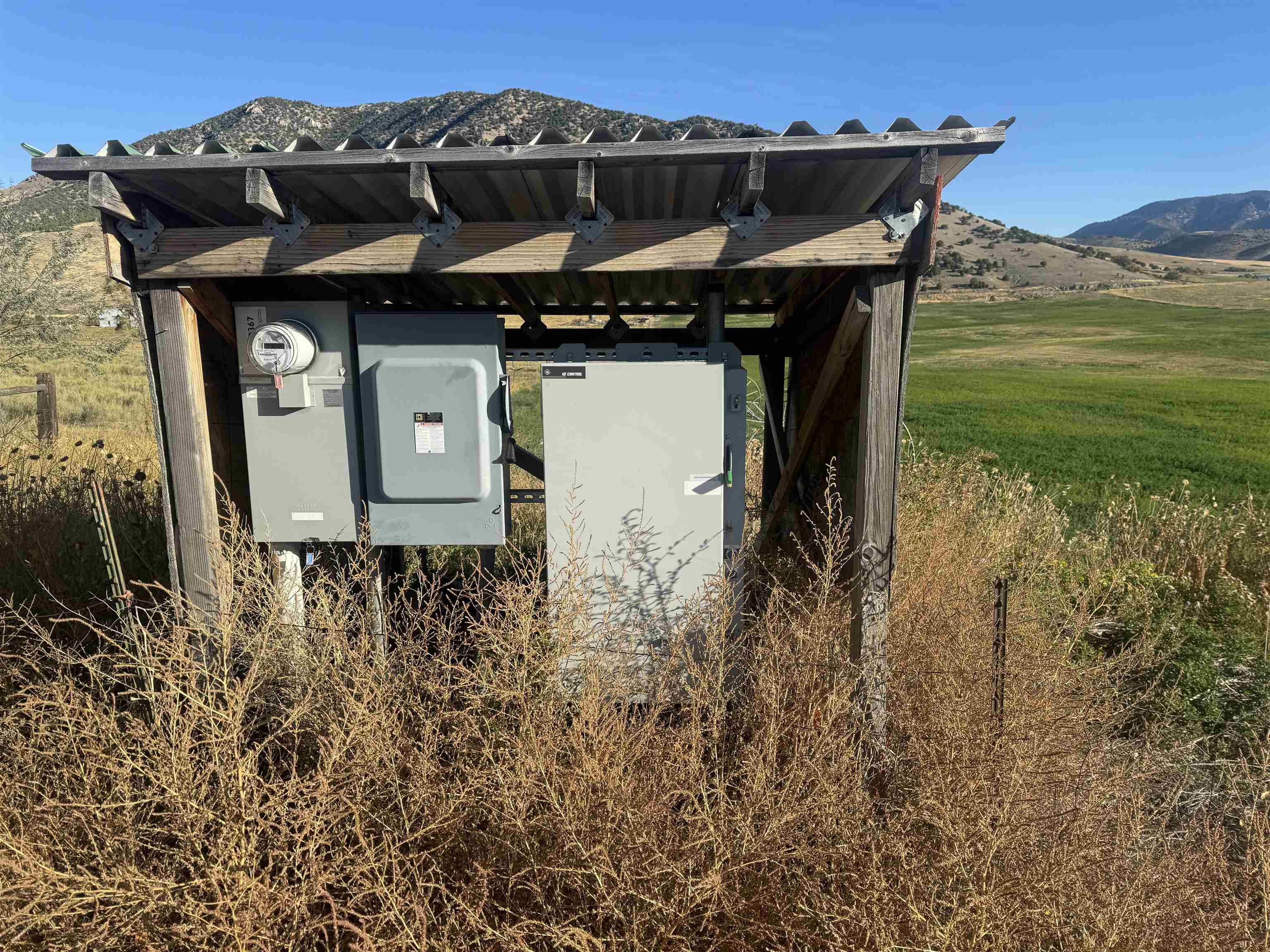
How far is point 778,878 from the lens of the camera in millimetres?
2027

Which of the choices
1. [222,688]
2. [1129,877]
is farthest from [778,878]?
[222,688]

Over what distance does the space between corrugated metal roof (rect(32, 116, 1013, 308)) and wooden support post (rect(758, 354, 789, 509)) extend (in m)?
2.50

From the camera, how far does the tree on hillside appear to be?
1226 cm

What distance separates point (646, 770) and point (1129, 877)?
1505 mm

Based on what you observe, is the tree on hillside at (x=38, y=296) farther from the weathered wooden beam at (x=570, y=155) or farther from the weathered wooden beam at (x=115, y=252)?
the weathered wooden beam at (x=570, y=155)

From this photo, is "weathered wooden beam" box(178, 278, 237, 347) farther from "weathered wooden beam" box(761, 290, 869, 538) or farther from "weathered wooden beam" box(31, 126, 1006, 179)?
"weathered wooden beam" box(761, 290, 869, 538)

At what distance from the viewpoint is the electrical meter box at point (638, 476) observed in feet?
11.2

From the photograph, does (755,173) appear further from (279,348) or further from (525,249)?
(279,348)

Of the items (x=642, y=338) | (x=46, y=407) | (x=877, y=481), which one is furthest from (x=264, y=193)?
(x=46, y=407)

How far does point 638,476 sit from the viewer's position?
344cm

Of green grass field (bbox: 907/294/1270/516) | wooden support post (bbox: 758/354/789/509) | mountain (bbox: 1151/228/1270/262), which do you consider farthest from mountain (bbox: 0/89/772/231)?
mountain (bbox: 1151/228/1270/262)

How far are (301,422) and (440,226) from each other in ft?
4.30

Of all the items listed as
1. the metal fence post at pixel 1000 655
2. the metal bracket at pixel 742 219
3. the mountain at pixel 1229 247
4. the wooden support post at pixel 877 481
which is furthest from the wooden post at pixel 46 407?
Result: the mountain at pixel 1229 247

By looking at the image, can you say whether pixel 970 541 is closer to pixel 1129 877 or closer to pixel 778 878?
pixel 1129 877
